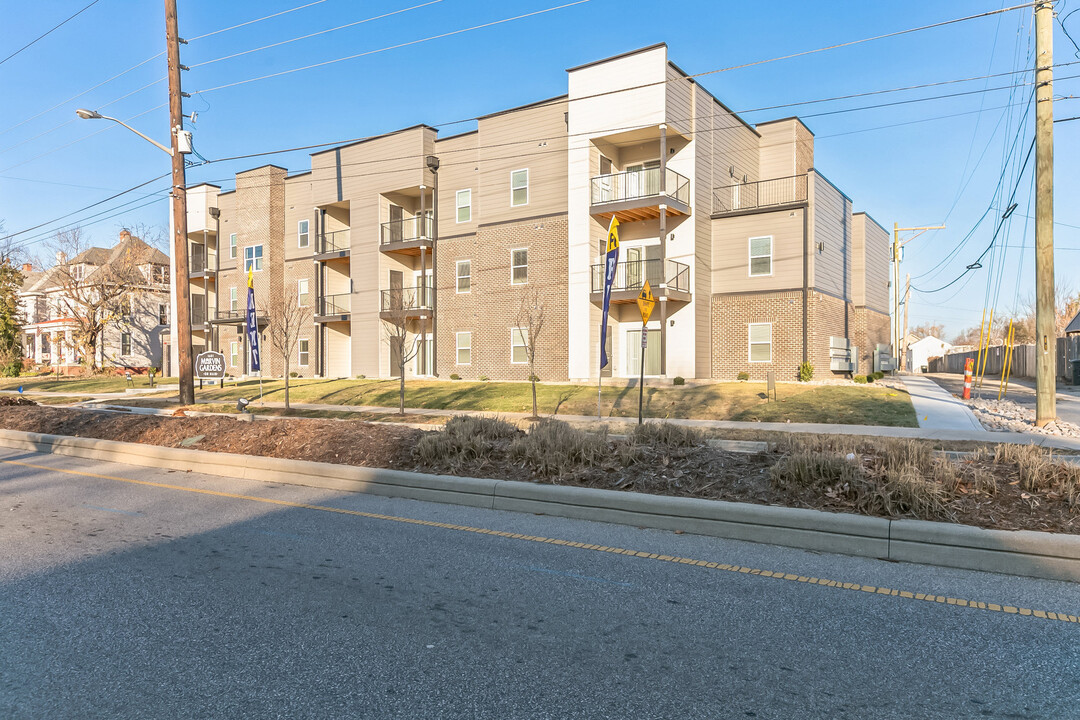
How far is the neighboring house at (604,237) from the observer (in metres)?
26.4

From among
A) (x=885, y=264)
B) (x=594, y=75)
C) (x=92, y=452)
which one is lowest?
(x=92, y=452)

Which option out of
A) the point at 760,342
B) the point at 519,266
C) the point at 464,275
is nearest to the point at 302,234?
the point at 464,275

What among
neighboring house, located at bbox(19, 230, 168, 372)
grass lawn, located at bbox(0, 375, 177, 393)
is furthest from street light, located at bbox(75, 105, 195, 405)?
neighboring house, located at bbox(19, 230, 168, 372)

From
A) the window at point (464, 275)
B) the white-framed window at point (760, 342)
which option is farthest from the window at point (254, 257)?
the white-framed window at point (760, 342)

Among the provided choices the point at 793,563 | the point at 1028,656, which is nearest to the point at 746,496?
the point at 793,563

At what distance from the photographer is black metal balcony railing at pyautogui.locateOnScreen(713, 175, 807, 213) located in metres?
28.4

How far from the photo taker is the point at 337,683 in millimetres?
3562

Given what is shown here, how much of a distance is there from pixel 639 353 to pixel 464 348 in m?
8.34

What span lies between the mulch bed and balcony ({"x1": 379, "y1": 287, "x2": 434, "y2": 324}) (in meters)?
18.1

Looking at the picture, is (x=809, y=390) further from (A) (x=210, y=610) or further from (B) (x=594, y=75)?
(A) (x=210, y=610)

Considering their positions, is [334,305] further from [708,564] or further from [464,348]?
[708,564]

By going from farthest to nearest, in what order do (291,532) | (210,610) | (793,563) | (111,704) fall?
1. (291,532)
2. (793,563)
3. (210,610)
4. (111,704)

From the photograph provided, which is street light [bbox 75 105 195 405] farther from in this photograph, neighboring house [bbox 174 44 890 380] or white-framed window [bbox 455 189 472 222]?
white-framed window [bbox 455 189 472 222]

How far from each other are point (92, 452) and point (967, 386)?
76.6ft
